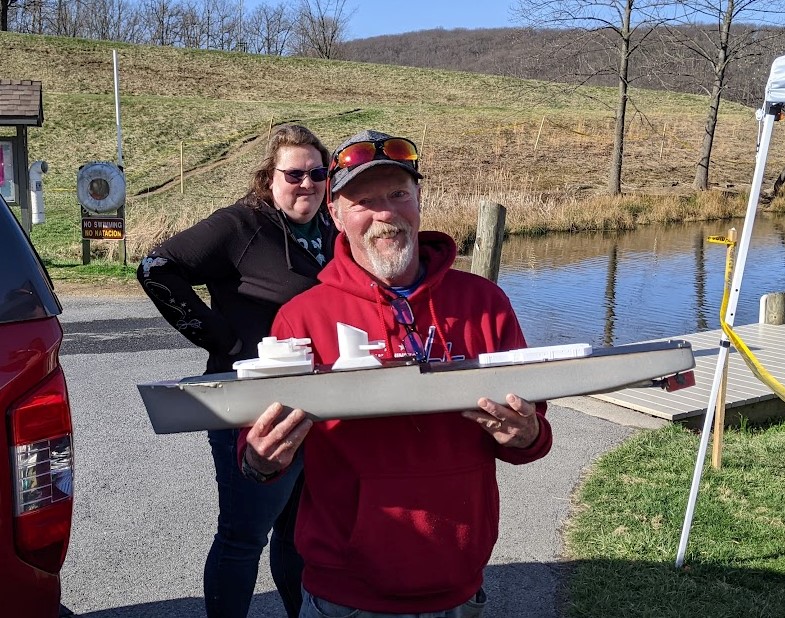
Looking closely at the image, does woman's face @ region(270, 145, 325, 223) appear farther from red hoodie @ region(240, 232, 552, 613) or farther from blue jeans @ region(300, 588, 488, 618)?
blue jeans @ region(300, 588, 488, 618)

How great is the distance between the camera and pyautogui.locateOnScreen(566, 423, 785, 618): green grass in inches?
156

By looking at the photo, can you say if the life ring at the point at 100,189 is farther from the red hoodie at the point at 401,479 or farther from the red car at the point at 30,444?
the red hoodie at the point at 401,479

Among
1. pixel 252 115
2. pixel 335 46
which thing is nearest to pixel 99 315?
pixel 252 115

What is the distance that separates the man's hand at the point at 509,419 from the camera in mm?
1976

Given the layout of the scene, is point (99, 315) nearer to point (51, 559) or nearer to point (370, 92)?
point (51, 559)

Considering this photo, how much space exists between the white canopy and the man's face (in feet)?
8.12

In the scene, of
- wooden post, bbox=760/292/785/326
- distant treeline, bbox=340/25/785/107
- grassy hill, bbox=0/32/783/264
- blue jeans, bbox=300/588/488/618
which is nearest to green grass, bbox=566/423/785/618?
blue jeans, bbox=300/588/488/618

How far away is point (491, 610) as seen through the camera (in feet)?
12.9

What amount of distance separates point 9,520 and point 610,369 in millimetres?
1349

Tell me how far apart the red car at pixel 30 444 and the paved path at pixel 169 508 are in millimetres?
1851

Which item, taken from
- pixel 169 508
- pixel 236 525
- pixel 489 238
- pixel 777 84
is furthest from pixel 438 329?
pixel 489 238

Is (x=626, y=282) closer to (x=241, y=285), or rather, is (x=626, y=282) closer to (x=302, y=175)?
(x=302, y=175)

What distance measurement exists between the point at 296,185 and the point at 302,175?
0.14 feet

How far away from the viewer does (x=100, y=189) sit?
43.4 ft
